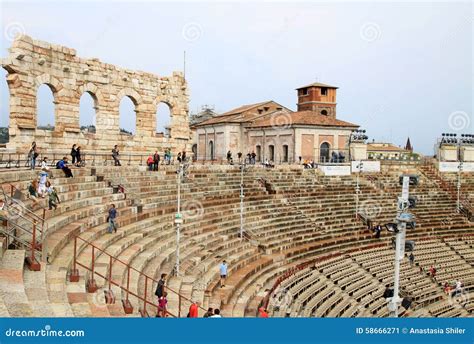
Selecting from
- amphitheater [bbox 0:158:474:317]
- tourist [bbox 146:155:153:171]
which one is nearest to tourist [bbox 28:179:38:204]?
amphitheater [bbox 0:158:474:317]

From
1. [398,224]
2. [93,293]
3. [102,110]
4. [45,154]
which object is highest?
[102,110]

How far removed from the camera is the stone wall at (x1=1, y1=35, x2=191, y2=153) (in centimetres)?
2042

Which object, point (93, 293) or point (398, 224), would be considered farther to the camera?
point (398, 224)

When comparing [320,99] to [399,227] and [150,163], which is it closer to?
[150,163]

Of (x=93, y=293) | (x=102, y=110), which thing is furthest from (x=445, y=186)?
(x=93, y=293)

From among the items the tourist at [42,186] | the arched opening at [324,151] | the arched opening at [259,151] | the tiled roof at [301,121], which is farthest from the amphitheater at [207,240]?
the arched opening at [259,151]

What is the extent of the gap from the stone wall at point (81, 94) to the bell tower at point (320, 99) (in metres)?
33.1

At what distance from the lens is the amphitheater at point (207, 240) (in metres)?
10.5

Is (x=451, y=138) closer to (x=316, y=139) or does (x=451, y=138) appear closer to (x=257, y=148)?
(x=316, y=139)

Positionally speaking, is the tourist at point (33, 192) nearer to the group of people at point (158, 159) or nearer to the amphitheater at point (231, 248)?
the amphitheater at point (231, 248)

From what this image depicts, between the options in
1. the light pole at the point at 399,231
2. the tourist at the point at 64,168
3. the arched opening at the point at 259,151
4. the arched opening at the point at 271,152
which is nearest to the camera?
the light pole at the point at 399,231

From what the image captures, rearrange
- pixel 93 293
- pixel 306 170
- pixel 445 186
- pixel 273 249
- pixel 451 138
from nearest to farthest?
pixel 93 293 → pixel 273 249 → pixel 306 170 → pixel 445 186 → pixel 451 138

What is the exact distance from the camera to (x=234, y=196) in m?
24.8

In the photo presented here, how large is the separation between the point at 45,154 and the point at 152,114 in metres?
6.95
